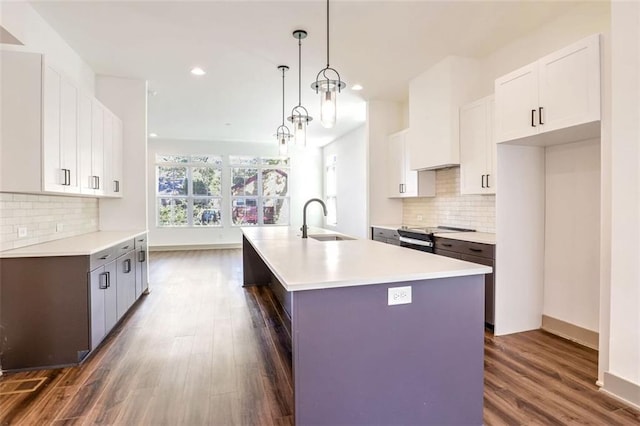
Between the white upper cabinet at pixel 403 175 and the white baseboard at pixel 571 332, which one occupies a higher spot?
the white upper cabinet at pixel 403 175

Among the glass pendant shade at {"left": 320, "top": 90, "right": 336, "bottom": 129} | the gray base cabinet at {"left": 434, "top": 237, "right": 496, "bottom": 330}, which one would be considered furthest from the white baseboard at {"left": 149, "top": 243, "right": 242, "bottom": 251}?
the glass pendant shade at {"left": 320, "top": 90, "right": 336, "bottom": 129}

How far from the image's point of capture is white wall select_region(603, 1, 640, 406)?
2.08m

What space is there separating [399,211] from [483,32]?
298 cm

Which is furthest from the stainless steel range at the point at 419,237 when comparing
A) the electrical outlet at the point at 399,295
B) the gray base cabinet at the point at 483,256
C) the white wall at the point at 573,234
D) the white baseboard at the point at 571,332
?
the electrical outlet at the point at 399,295

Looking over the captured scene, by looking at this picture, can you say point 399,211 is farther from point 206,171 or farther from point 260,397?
point 206,171

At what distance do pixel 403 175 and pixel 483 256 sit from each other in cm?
223

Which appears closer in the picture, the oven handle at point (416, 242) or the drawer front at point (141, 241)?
the oven handle at point (416, 242)

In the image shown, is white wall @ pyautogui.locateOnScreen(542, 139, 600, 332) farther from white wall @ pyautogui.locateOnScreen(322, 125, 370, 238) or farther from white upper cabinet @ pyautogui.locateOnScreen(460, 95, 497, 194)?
white wall @ pyautogui.locateOnScreen(322, 125, 370, 238)

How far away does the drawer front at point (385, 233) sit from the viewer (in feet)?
16.1

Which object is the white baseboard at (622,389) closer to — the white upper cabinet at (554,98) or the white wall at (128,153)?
the white upper cabinet at (554,98)

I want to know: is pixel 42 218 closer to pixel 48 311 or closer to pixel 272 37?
pixel 48 311

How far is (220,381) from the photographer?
242 cm

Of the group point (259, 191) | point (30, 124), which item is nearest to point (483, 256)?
point (30, 124)

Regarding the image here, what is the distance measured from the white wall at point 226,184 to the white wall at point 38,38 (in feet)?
17.5
